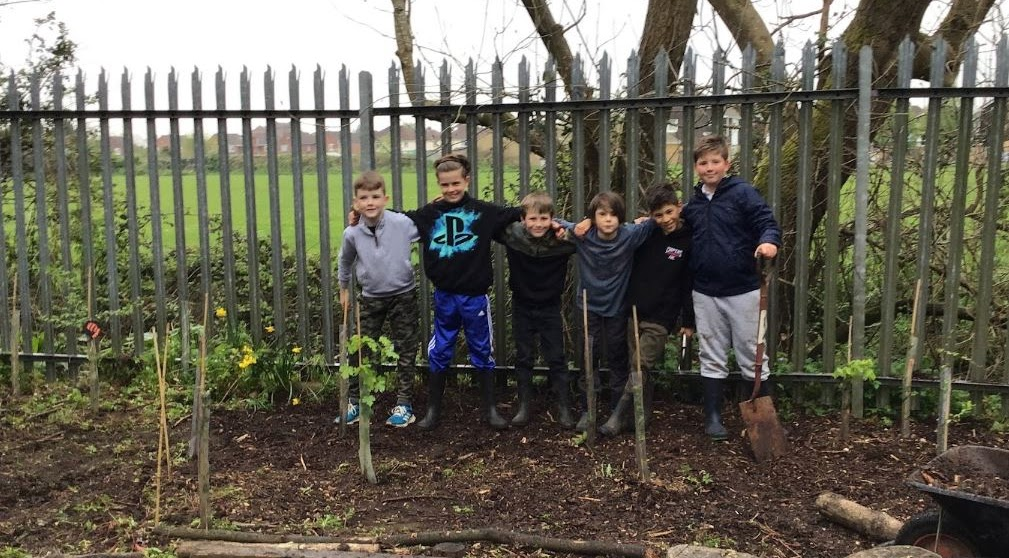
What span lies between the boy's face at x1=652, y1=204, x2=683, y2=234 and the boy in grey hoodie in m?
1.47

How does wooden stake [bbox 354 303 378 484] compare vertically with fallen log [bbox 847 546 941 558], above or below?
above

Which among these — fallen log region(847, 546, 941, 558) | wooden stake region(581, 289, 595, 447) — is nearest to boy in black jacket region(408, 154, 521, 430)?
wooden stake region(581, 289, 595, 447)

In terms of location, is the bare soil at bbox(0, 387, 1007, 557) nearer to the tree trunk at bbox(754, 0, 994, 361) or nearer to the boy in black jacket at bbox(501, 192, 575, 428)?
the boy in black jacket at bbox(501, 192, 575, 428)

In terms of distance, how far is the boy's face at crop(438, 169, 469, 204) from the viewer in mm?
5043

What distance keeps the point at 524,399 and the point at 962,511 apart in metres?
2.66

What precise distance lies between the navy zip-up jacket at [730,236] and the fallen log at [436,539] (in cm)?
179

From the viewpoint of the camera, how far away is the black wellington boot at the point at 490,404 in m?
5.20

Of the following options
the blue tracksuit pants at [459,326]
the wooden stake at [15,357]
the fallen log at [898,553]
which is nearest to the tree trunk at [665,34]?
the blue tracksuit pants at [459,326]

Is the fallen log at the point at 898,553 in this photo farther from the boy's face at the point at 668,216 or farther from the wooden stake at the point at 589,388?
the boy's face at the point at 668,216

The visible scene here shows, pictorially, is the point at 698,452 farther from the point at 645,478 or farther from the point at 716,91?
the point at 716,91

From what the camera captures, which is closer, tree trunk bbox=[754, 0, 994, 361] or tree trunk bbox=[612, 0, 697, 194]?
tree trunk bbox=[754, 0, 994, 361]

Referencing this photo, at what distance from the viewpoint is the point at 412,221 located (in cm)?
520

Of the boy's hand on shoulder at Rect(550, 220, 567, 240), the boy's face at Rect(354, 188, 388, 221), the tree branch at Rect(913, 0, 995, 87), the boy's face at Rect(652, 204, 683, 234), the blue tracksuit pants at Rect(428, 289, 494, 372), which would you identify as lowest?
the blue tracksuit pants at Rect(428, 289, 494, 372)

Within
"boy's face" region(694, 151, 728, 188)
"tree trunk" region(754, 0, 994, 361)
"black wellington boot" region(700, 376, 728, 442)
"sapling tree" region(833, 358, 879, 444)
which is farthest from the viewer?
"tree trunk" region(754, 0, 994, 361)
